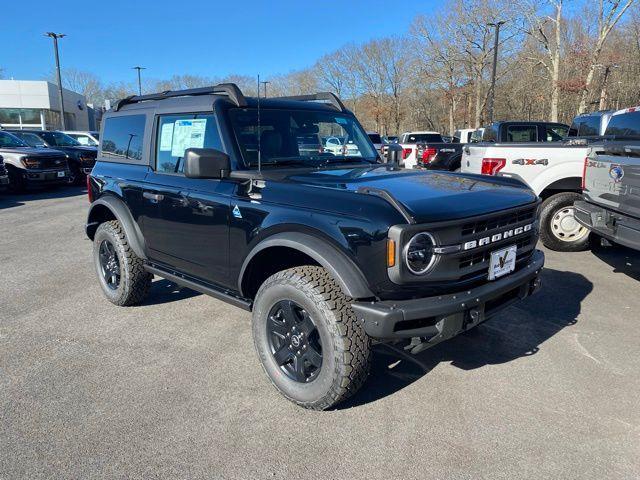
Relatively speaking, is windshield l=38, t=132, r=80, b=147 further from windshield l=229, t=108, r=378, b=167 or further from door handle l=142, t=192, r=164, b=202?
windshield l=229, t=108, r=378, b=167

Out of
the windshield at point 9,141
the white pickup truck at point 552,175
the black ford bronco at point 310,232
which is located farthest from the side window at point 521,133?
the windshield at point 9,141

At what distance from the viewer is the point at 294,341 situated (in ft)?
10.2

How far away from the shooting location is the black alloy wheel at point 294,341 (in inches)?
118

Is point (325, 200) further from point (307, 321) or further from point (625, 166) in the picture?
point (625, 166)

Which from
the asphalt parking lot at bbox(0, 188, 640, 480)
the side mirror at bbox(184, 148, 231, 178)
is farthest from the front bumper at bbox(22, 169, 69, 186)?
the side mirror at bbox(184, 148, 231, 178)

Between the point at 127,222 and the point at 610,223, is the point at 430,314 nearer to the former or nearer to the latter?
the point at 127,222

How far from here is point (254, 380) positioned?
339 cm

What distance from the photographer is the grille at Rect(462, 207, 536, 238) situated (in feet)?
9.20

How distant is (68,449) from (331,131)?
121 inches

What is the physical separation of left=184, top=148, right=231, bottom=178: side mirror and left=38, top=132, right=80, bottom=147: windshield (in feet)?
57.8

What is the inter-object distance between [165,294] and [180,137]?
6.44 ft

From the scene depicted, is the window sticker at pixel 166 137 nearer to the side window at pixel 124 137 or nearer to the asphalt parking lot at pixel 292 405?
the side window at pixel 124 137

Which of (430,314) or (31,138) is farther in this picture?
(31,138)

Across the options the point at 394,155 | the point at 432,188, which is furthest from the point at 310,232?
the point at 394,155
